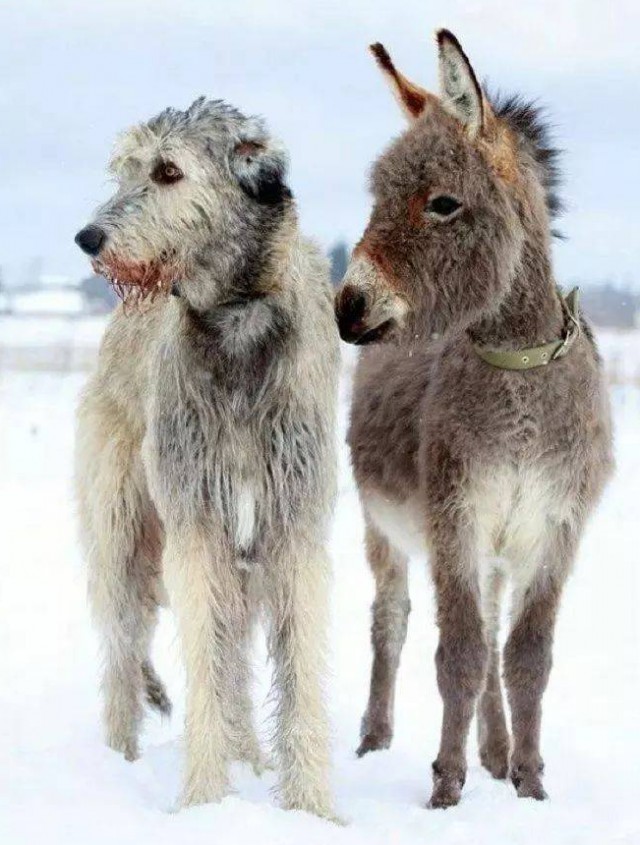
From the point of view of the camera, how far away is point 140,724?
20.5 ft

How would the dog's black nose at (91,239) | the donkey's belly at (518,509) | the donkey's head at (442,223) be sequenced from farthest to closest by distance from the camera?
the donkey's belly at (518,509) → the donkey's head at (442,223) → the dog's black nose at (91,239)

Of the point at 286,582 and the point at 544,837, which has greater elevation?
the point at 286,582

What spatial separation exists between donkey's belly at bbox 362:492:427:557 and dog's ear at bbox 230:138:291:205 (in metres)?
1.51

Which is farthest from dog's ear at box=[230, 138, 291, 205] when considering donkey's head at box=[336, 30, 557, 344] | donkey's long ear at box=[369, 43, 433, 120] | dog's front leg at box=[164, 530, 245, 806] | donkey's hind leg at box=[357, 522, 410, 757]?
donkey's hind leg at box=[357, 522, 410, 757]

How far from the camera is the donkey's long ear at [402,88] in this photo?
5414 millimetres

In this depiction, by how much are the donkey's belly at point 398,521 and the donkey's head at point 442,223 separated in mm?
1073

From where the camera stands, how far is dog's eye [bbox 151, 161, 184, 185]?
493cm

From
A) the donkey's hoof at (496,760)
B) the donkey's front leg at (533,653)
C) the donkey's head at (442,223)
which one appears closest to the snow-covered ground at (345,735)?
the donkey's hoof at (496,760)

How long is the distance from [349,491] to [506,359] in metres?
7.70

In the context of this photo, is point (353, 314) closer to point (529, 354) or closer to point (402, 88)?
point (529, 354)

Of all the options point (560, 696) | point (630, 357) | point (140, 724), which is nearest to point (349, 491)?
point (560, 696)

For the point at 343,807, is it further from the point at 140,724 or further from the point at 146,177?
the point at 146,177

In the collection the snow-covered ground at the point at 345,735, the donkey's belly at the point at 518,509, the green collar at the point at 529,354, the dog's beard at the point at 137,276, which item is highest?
the dog's beard at the point at 137,276

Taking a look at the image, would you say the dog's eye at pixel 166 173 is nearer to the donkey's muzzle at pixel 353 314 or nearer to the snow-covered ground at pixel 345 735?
the donkey's muzzle at pixel 353 314
